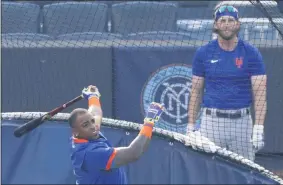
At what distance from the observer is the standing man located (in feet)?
17.8

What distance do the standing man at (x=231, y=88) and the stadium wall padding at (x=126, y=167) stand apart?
2.57ft

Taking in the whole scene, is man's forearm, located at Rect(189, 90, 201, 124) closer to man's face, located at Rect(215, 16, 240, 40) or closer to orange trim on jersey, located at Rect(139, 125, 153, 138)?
man's face, located at Rect(215, 16, 240, 40)

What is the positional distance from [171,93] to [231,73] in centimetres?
181

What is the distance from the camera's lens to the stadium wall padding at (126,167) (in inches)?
175

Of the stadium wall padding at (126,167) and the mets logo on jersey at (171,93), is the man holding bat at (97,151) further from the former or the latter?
the mets logo on jersey at (171,93)

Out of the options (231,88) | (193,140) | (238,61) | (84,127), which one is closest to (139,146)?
(84,127)

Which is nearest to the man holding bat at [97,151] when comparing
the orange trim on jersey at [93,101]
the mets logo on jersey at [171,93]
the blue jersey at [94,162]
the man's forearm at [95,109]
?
the blue jersey at [94,162]


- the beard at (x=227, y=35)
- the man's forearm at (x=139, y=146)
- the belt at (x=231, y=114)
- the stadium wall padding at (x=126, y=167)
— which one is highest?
the beard at (x=227, y=35)

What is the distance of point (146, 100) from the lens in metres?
7.28

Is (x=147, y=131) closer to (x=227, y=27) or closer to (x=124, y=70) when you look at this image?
(x=227, y=27)

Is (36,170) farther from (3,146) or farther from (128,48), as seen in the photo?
(128,48)

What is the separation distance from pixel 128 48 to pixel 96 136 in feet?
9.48

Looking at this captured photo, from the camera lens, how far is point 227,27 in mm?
5367

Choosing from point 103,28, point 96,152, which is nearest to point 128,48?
point 103,28
